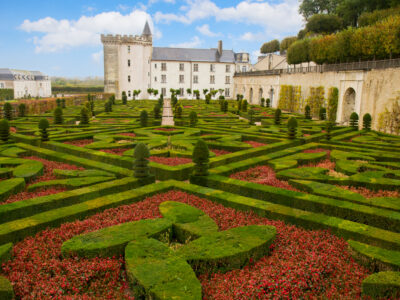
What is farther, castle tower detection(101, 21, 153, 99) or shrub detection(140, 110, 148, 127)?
castle tower detection(101, 21, 153, 99)

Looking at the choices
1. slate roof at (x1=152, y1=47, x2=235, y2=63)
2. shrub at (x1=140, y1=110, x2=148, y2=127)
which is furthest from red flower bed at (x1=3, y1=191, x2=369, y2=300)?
slate roof at (x1=152, y1=47, x2=235, y2=63)

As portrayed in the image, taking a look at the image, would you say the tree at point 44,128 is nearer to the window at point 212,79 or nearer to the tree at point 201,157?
the tree at point 201,157

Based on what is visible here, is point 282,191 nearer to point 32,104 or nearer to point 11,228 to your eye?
point 11,228

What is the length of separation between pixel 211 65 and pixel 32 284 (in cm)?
5796

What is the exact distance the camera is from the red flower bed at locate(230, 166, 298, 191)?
8.98 m

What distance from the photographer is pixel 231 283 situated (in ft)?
15.2

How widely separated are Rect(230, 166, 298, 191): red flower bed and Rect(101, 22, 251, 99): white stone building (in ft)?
156

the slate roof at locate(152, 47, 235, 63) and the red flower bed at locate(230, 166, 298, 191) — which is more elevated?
the slate roof at locate(152, 47, 235, 63)

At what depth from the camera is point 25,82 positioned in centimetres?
7356

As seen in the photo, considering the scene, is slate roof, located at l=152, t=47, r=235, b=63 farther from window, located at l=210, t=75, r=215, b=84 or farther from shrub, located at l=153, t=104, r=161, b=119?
shrub, located at l=153, t=104, r=161, b=119

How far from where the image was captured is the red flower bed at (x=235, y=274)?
4.40 m

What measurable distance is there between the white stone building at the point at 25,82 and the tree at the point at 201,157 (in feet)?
211

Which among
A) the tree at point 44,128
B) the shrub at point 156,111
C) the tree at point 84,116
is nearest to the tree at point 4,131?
the tree at point 44,128

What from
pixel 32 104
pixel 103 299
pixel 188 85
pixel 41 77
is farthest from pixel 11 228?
pixel 41 77
